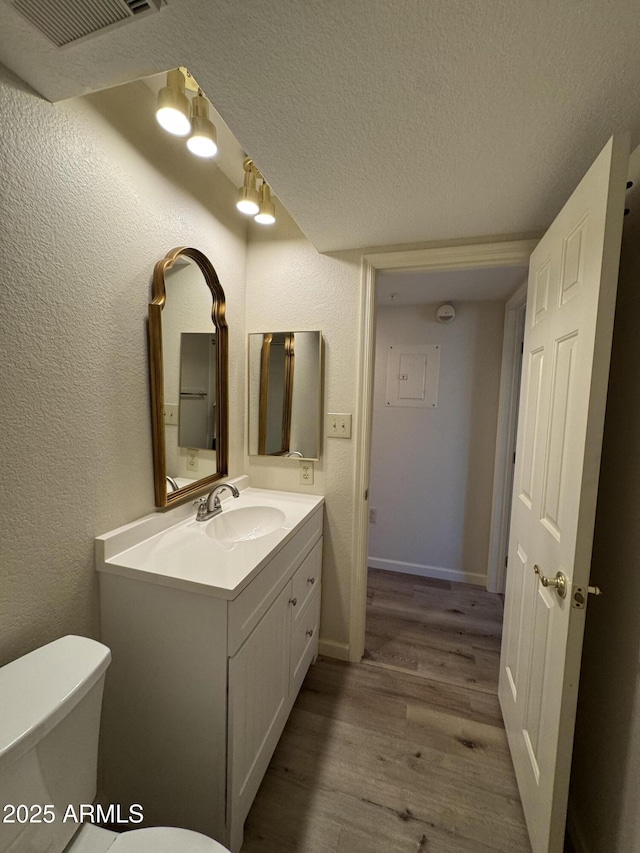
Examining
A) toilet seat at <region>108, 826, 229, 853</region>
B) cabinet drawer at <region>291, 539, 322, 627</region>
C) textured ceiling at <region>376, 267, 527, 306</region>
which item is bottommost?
toilet seat at <region>108, 826, 229, 853</region>

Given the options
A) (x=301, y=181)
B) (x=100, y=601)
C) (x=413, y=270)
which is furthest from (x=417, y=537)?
(x=301, y=181)

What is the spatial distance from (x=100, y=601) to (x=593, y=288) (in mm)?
1641

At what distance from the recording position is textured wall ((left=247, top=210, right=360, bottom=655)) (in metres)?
1.70

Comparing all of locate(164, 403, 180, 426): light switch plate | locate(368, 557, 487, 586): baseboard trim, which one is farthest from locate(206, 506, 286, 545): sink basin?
locate(368, 557, 487, 586): baseboard trim

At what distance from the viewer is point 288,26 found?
2.20 ft

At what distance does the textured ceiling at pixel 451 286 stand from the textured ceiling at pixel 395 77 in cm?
73

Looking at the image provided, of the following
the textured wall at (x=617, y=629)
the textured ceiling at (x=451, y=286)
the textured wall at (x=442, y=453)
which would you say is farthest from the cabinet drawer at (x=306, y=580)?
the textured ceiling at (x=451, y=286)

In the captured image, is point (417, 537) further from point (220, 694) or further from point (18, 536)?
point (18, 536)

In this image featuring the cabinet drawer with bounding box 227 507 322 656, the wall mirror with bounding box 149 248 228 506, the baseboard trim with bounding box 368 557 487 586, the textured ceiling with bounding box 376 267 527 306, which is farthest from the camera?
the baseboard trim with bounding box 368 557 487 586

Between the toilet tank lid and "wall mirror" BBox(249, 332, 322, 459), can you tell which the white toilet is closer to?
the toilet tank lid

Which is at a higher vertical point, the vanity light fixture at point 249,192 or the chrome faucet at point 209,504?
the vanity light fixture at point 249,192

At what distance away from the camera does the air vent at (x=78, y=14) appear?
64cm

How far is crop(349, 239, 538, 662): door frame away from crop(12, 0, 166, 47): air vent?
113 centimetres

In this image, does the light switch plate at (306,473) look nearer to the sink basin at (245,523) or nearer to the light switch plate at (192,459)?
the sink basin at (245,523)
